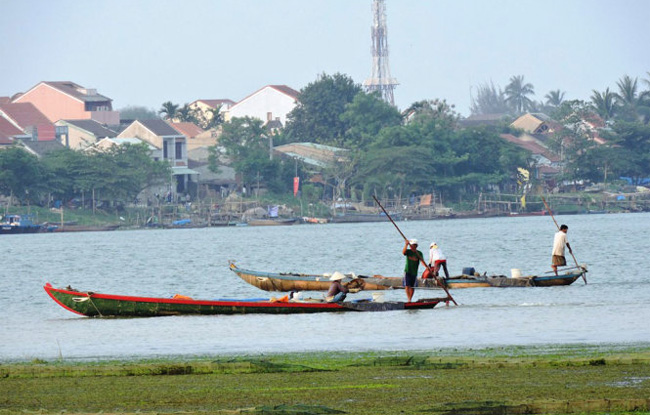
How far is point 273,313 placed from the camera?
26.0m

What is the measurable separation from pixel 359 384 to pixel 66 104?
10266 centimetres

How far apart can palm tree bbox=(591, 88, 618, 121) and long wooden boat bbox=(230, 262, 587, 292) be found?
92.6m

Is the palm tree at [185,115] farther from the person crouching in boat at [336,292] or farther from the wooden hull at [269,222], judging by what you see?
the person crouching in boat at [336,292]

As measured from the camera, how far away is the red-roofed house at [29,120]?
99312mm

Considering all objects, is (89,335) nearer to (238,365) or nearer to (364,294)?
(238,365)

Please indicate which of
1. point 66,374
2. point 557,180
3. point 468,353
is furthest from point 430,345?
point 557,180

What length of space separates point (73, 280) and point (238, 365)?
102 ft

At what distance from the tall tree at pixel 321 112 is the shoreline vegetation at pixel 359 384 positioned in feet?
305

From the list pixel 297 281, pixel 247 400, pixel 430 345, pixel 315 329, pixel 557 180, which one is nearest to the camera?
pixel 247 400

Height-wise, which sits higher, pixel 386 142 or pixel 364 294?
pixel 386 142

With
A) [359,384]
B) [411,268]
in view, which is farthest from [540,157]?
[359,384]

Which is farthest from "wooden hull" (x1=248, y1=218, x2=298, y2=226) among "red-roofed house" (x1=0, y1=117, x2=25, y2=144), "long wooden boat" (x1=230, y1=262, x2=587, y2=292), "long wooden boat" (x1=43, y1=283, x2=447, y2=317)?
"long wooden boat" (x1=43, y1=283, x2=447, y2=317)

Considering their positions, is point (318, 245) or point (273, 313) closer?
point (273, 313)

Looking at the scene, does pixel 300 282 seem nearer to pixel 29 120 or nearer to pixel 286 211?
pixel 286 211
